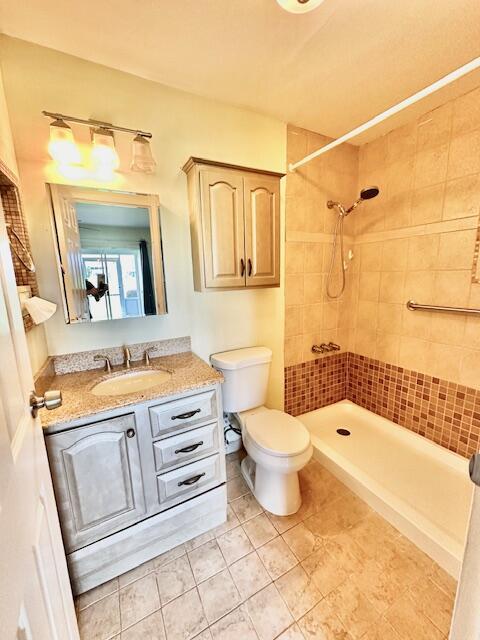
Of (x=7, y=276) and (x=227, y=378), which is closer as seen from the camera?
(x=7, y=276)

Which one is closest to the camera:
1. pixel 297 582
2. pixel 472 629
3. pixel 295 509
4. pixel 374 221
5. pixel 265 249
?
pixel 472 629

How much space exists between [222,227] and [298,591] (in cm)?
179

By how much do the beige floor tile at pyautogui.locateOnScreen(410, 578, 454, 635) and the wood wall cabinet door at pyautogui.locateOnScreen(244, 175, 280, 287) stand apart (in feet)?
5.31

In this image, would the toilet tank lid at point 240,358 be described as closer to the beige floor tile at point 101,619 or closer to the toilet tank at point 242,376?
the toilet tank at point 242,376

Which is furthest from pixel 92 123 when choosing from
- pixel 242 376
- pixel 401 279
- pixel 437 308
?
pixel 437 308

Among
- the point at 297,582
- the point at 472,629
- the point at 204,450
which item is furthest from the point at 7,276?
the point at 297,582

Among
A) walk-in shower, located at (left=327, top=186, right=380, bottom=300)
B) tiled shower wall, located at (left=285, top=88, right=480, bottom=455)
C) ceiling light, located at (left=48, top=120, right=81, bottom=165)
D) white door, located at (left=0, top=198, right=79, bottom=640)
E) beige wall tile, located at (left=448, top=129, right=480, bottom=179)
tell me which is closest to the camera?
white door, located at (left=0, top=198, right=79, bottom=640)

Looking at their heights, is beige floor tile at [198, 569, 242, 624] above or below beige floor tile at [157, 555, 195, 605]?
above

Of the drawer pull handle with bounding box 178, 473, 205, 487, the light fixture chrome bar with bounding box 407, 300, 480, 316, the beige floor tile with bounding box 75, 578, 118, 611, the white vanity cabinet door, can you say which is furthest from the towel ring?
the light fixture chrome bar with bounding box 407, 300, 480, 316

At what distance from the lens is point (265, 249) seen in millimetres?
1648

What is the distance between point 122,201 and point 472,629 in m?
1.83

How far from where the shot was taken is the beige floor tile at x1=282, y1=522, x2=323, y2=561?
1.29 m

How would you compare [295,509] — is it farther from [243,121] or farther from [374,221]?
Answer: [243,121]

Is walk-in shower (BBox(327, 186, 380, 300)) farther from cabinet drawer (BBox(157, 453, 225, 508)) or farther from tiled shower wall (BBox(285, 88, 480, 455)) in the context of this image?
cabinet drawer (BBox(157, 453, 225, 508))
